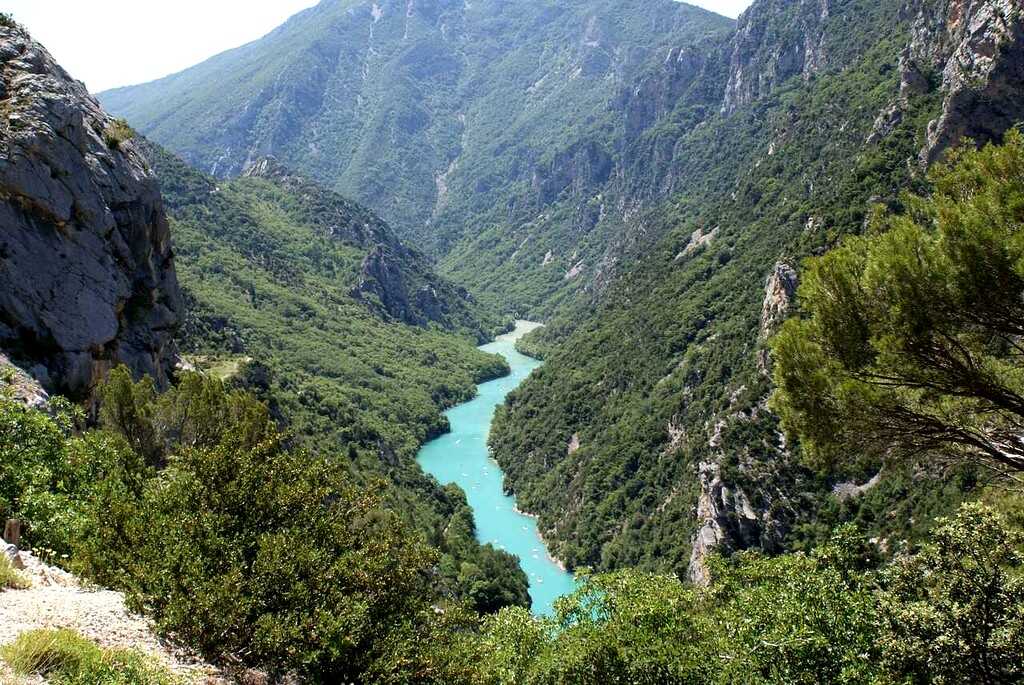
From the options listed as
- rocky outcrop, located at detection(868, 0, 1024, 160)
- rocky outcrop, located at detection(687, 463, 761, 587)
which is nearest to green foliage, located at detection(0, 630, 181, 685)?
rocky outcrop, located at detection(687, 463, 761, 587)

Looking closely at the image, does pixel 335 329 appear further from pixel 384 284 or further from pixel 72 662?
pixel 72 662

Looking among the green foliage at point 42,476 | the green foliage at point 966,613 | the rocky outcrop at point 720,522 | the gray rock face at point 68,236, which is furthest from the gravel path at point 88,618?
the rocky outcrop at point 720,522

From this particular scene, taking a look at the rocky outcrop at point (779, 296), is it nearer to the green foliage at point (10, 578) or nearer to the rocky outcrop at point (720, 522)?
the rocky outcrop at point (720, 522)

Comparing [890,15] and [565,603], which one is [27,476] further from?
[890,15]

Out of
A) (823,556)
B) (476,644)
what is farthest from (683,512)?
(476,644)

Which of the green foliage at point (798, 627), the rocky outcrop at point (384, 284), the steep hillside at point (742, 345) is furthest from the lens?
the rocky outcrop at point (384, 284)

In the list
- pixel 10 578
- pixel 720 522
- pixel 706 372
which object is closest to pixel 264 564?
pixel 10 578

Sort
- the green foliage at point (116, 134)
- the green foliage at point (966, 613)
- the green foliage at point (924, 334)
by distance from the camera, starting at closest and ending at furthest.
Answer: the green foliage at point (966, 613), the green foliage at point (924, 334), the green foliage at point (116, 134)
